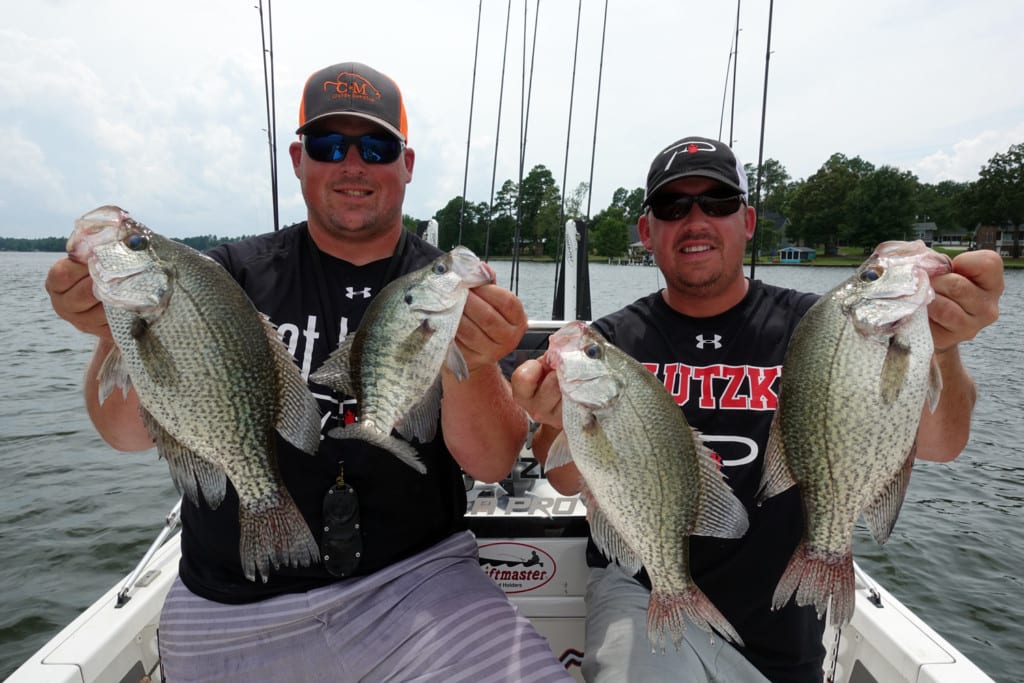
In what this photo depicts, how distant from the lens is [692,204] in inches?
113

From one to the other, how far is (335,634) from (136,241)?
1620mm

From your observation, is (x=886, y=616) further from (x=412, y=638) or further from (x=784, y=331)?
(x=412, y=638)

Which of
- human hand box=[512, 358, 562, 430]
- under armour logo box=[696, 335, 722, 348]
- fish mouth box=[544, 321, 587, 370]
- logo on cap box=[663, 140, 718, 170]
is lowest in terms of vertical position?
human hand box=[512, 358, 562, 430]

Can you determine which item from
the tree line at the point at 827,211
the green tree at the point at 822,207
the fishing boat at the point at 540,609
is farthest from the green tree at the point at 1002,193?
the fishing boat at the point at 540,609

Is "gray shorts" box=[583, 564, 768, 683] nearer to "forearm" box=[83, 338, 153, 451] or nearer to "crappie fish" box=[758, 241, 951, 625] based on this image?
"crappie fish" box=[758, 241, 951, 625]

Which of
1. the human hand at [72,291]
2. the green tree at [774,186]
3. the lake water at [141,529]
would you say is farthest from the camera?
the green tree at [774,186]

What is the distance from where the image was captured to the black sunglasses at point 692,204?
2873 mm

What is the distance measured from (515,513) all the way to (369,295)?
1408 mm

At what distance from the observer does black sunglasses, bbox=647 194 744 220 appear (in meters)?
2.87

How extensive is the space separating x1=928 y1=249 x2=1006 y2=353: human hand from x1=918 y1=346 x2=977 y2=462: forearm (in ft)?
0.80

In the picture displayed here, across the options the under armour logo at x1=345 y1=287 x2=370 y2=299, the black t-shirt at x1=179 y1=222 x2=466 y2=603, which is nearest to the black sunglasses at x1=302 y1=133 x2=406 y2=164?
the black t-shirt at x1=179 y1=222 x2=466 y2=603

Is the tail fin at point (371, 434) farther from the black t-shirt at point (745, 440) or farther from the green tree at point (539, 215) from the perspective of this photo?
the green tree at point (539, 215)

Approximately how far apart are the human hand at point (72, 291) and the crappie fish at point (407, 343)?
31.2 inches

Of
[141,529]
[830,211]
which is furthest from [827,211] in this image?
[141,529]
